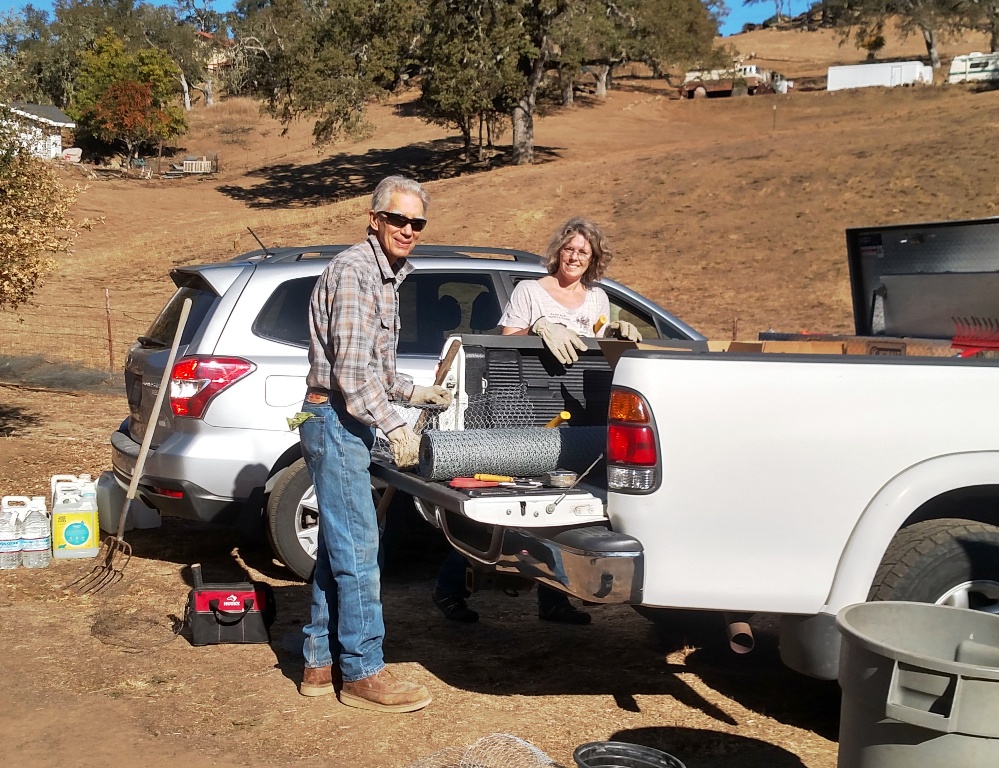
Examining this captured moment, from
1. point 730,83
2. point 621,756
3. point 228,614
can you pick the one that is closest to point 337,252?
point 228,614

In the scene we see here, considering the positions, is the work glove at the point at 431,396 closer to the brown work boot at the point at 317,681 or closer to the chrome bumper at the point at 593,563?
the chrome bumper at the point at 593,563

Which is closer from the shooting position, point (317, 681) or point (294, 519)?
point (317, 681)

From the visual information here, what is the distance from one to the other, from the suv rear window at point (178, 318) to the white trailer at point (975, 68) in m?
49.4

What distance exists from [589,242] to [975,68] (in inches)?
2064

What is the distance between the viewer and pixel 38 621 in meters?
5.80

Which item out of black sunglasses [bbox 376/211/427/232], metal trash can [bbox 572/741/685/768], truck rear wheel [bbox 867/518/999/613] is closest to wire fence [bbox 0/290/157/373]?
black sunglasses [bbox 376/211/427/232]

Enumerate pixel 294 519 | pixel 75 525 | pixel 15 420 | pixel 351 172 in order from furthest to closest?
1. pixel 351 172
2. pixel 15 420
3. pixel 75 525
4. pixel 294 519

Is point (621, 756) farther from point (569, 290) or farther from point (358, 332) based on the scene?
point (569, 290)

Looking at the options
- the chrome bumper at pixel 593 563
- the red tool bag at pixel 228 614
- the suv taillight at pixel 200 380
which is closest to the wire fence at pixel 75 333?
the suv taillight at pixel 200 380

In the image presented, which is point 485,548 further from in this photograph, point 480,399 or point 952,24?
point 952,24

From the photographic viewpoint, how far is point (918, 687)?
2.80 metres

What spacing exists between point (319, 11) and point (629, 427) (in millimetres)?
45901

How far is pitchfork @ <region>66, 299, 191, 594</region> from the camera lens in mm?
6211

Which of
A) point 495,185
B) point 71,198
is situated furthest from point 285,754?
point 495,185
